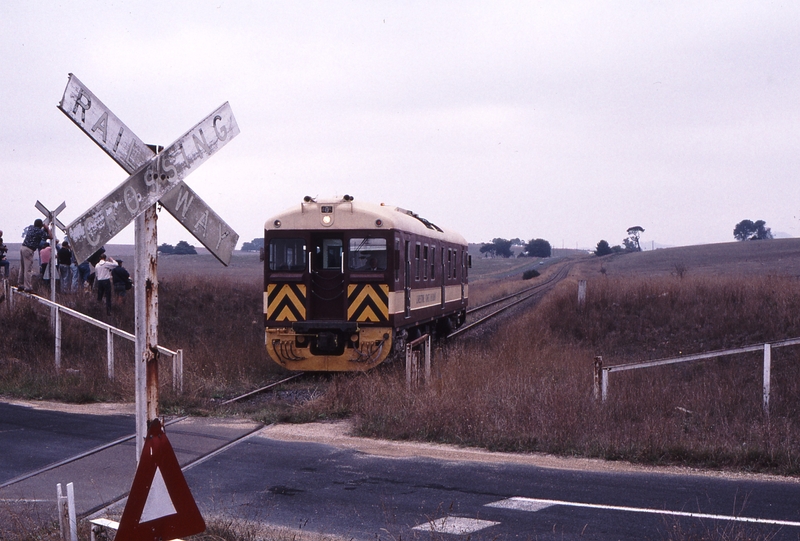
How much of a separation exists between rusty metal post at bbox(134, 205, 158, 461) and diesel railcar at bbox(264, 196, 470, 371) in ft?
34.3

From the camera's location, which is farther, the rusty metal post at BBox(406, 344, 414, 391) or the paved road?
the rusty metal post at BBox(406, 344, 414, 391)

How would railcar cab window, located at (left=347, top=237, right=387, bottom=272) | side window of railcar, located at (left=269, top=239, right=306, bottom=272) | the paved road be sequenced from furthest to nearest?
side window of railcar, located at (left=269, top=239, right=306, bottom=272)
railcar cab window, located at (left=347, top=237, right=387, bottom=272)
the paved road

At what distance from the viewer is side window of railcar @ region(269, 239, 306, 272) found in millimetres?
15320

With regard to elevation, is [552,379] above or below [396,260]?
below

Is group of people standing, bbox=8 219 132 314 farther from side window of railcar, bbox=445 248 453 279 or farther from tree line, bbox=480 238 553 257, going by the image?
tree line, bbox=480 238 553 257

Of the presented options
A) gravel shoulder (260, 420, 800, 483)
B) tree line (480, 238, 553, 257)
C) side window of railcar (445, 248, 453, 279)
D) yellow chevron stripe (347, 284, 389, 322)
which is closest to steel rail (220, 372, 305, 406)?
yellow chevron stripe (347, 284, 389, 322)

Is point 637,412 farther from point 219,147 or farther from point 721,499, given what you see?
point 219,147

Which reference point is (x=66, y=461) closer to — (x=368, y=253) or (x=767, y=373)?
(x=368, y=253)

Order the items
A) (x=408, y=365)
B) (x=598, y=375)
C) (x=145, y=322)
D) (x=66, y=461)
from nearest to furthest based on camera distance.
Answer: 1. (x=145, y=322)
2. (x=66, y=461)
3. (x=598, y=375)
4. (x=408, y=365)

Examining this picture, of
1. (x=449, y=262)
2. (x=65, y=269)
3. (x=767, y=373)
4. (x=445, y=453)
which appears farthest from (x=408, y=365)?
(x=65, y=269)

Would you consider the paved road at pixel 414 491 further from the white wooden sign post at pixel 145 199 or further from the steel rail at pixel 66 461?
the white wooden sign post at pixel 145 199

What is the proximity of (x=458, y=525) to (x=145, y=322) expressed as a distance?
334cm

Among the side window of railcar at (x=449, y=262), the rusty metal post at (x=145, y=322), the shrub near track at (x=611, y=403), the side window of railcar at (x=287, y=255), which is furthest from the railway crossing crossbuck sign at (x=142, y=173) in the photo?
the side window of railcar at (x=449, y=262)

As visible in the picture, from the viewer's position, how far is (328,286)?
1545cm
